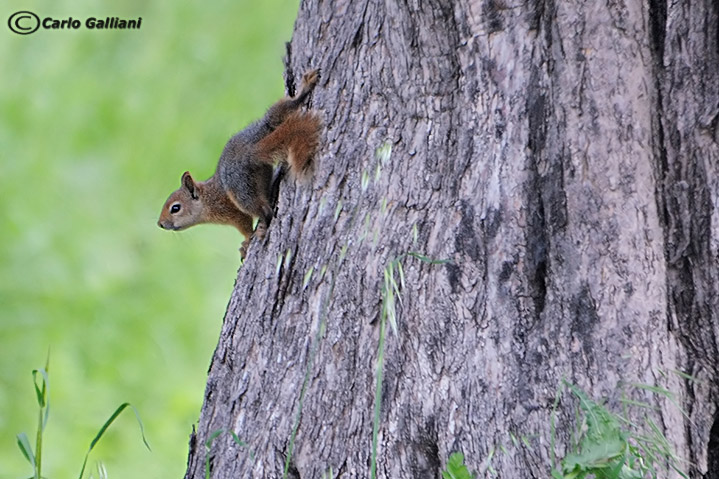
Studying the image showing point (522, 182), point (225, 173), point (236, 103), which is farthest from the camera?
point (236, 103)

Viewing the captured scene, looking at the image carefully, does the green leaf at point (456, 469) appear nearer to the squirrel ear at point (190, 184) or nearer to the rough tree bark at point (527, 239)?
the rough tree bark at point (527, 239)

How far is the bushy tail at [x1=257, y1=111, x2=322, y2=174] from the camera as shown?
183cm

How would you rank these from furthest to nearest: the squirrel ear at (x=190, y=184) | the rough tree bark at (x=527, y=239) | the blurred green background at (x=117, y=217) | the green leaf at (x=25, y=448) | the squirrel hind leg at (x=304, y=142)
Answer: the blurred green background at (x=117, y=217)
the squirrel ear at (x=190, y=184)
the squirrel hind leg at (x=304, y=142)
the rough tree bark at (x=527, y=239)
the green leaf at (x=25, y=448)

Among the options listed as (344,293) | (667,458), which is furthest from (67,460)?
(667,458)

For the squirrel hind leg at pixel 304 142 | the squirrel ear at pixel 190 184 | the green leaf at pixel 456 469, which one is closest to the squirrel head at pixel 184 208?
the squirrel ear at pixel 190 184

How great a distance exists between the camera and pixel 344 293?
1.71 metres

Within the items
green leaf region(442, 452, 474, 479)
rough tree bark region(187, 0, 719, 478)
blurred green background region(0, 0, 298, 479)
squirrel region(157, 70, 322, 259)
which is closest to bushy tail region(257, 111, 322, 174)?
squirrel region(157, 70, 322, 259)

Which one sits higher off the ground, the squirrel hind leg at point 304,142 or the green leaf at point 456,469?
the squirrel hind leg at point 304,142

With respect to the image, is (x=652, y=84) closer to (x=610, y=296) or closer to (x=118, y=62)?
Result: (x=610, y=296)

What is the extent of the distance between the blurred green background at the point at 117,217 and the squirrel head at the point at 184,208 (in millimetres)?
439

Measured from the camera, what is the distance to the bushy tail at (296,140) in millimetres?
1831

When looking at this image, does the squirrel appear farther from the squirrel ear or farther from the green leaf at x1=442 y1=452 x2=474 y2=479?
the green leaf at x1=442 y1=452 x2=474 y2=479

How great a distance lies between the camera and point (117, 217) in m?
4.13

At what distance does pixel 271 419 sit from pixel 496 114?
751mm
